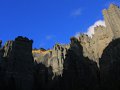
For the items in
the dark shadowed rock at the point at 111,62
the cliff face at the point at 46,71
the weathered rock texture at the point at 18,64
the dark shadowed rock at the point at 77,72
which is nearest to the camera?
the weathered rock texture at the point at 18,64

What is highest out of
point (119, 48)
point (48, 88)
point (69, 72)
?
point (119, 48)

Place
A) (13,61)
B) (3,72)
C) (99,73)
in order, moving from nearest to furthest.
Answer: (3,72) < (13,61) < (99,73)

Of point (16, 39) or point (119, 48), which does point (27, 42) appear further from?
point (119, 48)

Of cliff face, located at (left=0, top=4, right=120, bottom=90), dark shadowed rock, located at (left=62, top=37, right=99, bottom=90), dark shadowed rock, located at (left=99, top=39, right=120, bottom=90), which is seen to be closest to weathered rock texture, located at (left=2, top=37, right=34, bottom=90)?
cliff face, located at (left=0, top=4, right=120, bottom=90)

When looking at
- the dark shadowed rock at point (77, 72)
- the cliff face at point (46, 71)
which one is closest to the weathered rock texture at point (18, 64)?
the cliff face at point (46, 71)

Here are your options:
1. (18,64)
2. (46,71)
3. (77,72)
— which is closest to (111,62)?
(77,72)

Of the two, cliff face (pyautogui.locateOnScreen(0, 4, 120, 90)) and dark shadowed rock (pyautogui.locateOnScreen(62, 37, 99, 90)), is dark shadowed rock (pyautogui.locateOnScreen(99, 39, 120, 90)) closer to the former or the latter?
cliff face (pyautogui.locateOnScreen(0, 4, 120, 90))

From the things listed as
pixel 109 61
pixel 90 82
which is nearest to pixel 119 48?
pixel 109 61

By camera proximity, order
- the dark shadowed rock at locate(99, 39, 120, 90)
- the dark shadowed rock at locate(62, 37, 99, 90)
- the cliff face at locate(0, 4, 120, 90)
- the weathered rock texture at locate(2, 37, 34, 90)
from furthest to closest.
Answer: the dark shadowed rock at locate(62, 37, 99, 90) < the dark shadowed rock at locate(99, 39, 120, 90) < the cliff face at locate(0, 4, 120, 90) < the weathered rock texture at locate(2, 37, 34, 90)

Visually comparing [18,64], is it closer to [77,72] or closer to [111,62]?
[77,72]

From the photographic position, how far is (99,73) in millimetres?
190375

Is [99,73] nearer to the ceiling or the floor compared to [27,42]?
nearer to the floor

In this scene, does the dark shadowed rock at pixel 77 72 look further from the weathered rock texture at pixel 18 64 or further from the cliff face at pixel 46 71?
the weathered rock texture at pixel 18 64

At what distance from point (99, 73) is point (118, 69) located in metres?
22.8
